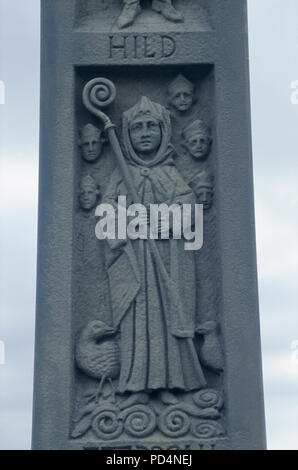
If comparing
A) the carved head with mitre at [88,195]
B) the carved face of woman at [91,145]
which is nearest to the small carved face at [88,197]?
the carved head with mitre at [88,195]

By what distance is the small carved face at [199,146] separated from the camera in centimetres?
731

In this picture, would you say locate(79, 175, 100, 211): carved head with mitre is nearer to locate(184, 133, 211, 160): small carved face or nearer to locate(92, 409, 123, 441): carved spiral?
locate(184, 133, 211, 160): small carved face

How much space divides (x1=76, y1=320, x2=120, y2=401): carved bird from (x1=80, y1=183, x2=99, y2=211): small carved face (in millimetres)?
836

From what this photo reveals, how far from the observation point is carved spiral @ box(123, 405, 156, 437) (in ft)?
22.0

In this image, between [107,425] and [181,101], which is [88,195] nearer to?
[181,101]

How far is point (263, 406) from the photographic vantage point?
6793 millimetres

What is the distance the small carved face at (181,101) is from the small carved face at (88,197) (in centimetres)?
86

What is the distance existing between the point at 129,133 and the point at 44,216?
86cm

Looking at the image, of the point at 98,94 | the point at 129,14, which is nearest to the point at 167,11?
the point at 129,14

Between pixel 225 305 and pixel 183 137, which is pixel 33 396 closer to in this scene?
pixel 225 305

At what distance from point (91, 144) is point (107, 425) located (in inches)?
78.3

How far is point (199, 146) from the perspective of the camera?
7.31 metres

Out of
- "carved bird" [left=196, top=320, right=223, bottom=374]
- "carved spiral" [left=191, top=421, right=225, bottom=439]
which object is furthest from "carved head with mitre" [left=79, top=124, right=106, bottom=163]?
"carved spiral" [left=191, top=421, right=225, bottom=439]

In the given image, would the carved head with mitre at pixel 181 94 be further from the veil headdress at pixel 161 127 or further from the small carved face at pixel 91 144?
the small carved face at pixel 91 144
